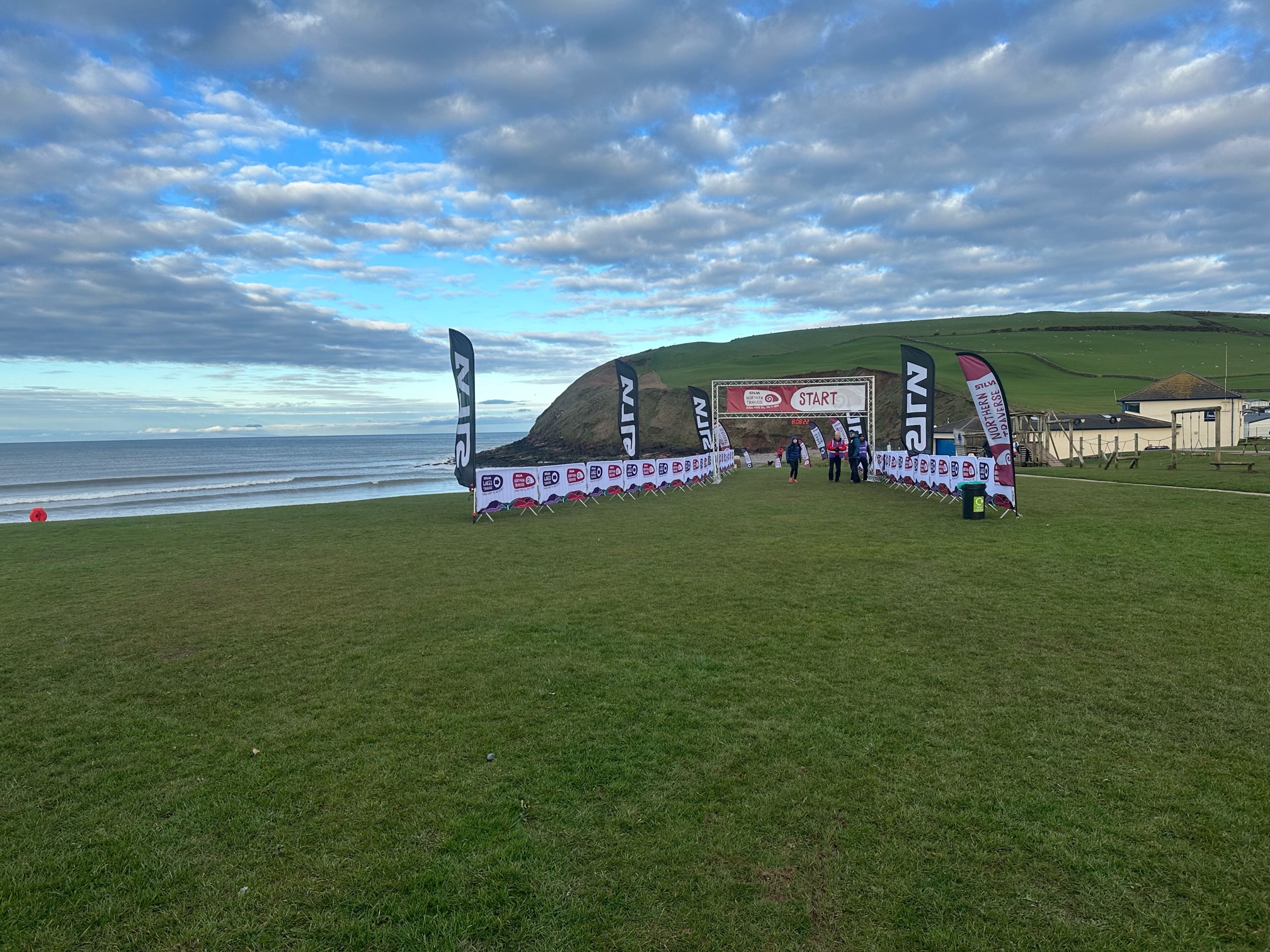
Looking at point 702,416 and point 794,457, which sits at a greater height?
point 702,416

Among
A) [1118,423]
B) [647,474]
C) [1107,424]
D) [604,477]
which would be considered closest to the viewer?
[604,477]

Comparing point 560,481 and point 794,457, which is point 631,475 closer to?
point 560,481

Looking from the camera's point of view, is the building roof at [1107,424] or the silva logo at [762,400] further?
the building roof at [1107,424]

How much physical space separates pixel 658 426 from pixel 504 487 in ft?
201

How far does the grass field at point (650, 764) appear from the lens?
3.44m

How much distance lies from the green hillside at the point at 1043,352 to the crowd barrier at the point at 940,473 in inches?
1795

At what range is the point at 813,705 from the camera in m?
5.79

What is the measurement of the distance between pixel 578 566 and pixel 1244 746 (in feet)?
29.1

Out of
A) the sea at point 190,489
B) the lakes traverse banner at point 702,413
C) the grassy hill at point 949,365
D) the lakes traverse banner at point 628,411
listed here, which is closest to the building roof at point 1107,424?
the grassy hill at point 949,365

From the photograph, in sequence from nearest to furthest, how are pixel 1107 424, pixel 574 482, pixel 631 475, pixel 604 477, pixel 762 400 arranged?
pixel 574 482 → pixel 604 477 → pixel 631 475 → pixel 762 400 → pixel 1107 424

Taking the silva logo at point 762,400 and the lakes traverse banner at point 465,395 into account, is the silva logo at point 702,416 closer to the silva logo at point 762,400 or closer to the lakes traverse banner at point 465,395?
the silva logo at point 762,400

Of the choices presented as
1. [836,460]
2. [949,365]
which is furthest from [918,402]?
[949,365]

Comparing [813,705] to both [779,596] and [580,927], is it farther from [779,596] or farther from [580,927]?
[779,596]

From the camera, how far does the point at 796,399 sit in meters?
31.9
